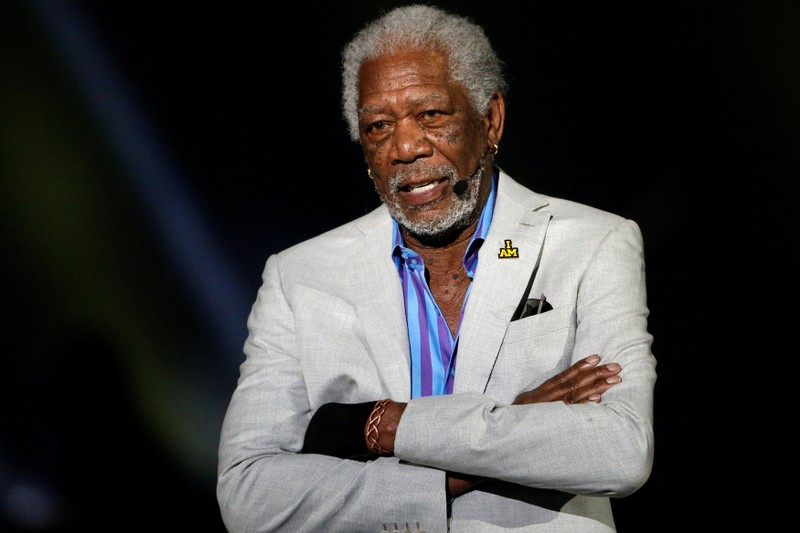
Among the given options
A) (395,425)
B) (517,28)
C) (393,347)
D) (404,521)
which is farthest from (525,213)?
(517,28)

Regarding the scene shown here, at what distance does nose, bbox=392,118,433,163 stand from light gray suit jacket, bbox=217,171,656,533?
262mm

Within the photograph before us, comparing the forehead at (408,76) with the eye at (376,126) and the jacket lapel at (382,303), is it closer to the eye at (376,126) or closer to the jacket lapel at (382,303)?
the eye at (376,126)

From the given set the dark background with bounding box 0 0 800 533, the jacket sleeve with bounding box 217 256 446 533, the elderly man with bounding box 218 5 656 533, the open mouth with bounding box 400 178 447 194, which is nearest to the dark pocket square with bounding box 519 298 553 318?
the elderly man with bounding box 218 5 656 533

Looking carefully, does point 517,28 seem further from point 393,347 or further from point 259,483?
point 259,483

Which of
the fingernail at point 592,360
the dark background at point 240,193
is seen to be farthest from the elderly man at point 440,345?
the dark background at point 240,193

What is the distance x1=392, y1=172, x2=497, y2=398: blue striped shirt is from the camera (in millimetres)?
2699

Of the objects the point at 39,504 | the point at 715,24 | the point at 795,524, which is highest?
the point at 715,24

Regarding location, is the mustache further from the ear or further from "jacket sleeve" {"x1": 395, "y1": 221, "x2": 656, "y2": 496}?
"jacket sleeve" {"x1": 395, "y1": 221, "x2": 656, "y2": 496}

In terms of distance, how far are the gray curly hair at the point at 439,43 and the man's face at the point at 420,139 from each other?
0.03 m

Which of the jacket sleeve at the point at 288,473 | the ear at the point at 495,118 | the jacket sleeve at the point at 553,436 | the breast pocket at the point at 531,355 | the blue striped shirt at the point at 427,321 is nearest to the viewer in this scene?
the jacket sleeve at the point at 553,436

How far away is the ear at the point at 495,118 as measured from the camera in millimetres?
2943

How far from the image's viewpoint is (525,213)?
2805mm

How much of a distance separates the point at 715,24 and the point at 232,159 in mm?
1900

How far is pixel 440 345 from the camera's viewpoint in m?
2.74
